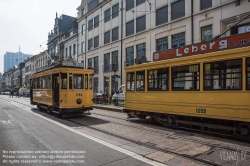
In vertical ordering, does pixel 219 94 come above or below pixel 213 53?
below

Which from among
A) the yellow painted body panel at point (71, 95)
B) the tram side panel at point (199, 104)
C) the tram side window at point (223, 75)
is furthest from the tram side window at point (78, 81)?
the tram side window at point (223, 75)

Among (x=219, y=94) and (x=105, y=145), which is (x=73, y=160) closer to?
(x=105, y=145)

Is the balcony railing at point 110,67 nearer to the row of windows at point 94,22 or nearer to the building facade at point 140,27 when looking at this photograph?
the building facade at point 140,27

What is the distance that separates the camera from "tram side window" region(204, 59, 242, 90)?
711 centimetres

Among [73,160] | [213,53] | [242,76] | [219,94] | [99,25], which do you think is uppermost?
[99,25]

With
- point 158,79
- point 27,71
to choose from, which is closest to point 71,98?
point 158,79

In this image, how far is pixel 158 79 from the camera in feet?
32.2

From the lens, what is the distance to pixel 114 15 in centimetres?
2930

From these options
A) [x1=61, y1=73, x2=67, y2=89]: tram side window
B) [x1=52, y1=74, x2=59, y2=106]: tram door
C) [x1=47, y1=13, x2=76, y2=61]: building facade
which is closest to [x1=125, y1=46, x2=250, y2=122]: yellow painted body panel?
[x1=61, y1=73, x2=67, y2=89]: tram side window

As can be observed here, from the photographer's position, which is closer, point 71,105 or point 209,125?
point 209,125

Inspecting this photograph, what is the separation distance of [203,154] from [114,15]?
85.7 feet

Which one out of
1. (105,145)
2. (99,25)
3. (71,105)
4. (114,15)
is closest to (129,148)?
(105,145)

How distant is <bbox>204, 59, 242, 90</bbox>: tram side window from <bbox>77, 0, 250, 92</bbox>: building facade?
4600 mm

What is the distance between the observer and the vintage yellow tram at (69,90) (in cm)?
1252
